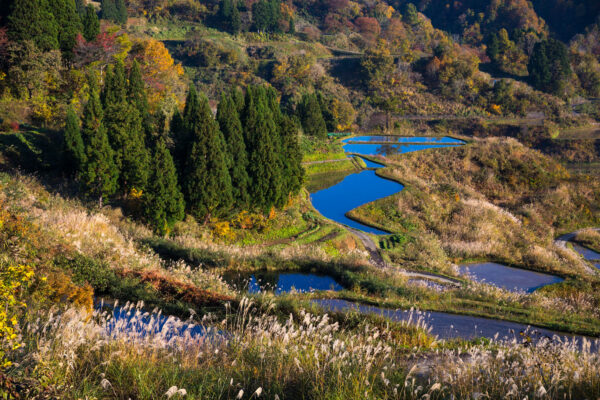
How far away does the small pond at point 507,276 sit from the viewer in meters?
21.6

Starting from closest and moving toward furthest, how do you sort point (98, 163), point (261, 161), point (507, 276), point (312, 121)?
point (98, 163) → point (507, 276) → point (261, 161) → point (312, 121)

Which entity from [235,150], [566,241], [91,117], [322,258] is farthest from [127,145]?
[566,241]

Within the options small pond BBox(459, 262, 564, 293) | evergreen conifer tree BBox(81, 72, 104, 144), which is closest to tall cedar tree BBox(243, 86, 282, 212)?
evergreen conifer tree BBox(81, 72, 104, 144)

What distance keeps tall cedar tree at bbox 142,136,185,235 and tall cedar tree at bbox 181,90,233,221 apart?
4.10ft

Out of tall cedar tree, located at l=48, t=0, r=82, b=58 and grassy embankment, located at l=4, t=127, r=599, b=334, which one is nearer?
grassy embankment, located at l=4, t=127, r=599, b=334

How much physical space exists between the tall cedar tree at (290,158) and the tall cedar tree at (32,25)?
16.9 metres

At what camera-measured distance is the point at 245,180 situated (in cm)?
2373

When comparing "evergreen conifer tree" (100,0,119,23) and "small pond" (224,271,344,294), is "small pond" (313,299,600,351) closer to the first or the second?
"small pond" (224,271,344,294)

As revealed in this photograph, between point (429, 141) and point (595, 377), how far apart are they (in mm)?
51677

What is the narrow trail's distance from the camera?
19.4 meters

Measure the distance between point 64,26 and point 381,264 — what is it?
94.4 feet

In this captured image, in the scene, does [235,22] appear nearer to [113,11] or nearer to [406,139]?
[113,11]

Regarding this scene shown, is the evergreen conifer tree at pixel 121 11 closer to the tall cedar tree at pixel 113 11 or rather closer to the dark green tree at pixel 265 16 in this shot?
the tall cedar tree at pixel 113 11

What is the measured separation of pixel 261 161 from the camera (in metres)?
24.6
